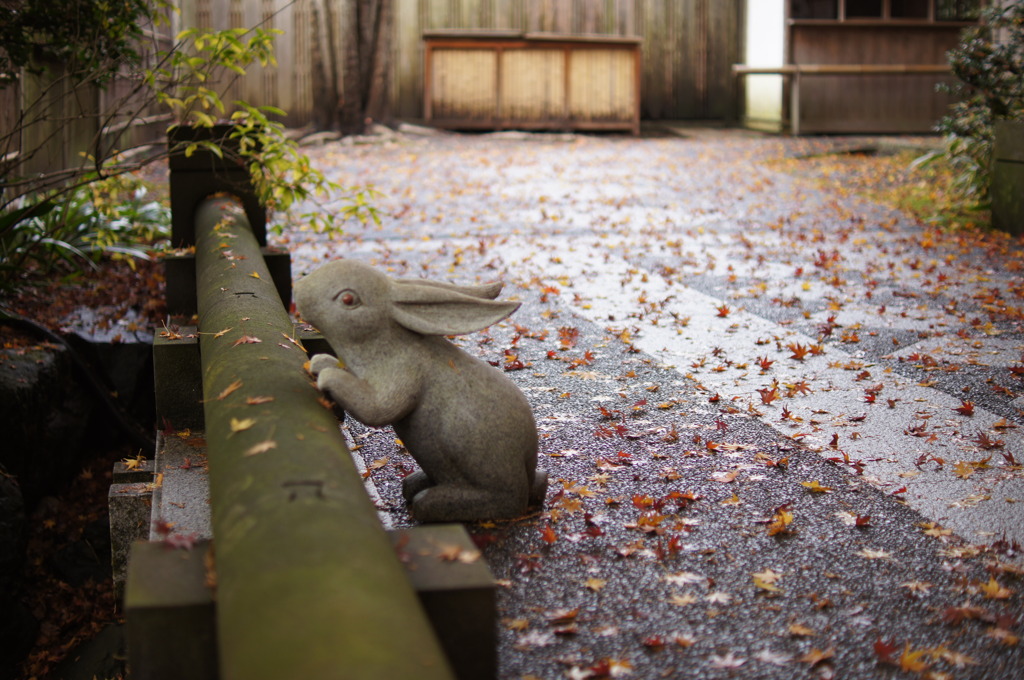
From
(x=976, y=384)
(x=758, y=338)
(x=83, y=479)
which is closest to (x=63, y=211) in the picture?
(x=83, y=479)

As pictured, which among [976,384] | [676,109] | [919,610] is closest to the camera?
[919,610]

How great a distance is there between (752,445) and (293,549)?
250 centimetres

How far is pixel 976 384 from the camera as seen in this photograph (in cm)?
464

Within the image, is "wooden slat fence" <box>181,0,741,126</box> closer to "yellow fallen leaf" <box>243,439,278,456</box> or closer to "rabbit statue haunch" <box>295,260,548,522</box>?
"rabbit statue haunch" <box>295,260,548,522</box>

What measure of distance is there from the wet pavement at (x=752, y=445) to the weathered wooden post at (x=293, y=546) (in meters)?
0.69

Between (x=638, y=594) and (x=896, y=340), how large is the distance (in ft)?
10.6

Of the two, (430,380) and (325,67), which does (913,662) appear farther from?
(325,67)

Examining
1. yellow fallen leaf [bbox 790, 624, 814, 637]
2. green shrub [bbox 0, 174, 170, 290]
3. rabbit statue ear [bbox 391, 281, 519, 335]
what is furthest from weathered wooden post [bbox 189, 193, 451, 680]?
green shrub [bbox 0, 174, 170, 290]

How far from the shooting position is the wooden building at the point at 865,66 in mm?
16688

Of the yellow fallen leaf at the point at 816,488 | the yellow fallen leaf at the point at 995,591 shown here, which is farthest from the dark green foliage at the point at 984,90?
the yellow fallen leaf at the point at 995,591

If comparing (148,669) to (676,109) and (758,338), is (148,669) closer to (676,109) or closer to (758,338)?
(758,338)

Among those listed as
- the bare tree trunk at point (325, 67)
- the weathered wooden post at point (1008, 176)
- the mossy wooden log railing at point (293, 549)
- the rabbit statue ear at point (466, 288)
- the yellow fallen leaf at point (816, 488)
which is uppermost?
the bare tree trunk at point (325, 67)

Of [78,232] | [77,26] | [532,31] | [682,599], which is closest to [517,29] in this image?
[532,31]

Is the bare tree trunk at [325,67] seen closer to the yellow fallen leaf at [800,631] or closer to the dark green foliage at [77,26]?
the dark green foliage at [77,26]
